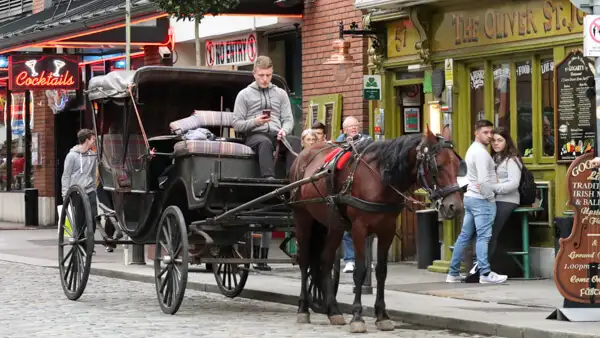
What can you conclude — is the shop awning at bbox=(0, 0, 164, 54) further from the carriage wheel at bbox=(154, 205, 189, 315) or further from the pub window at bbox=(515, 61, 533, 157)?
the carriage wheel at bbox=(154, 205, 189, 315)

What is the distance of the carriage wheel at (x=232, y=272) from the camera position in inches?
572

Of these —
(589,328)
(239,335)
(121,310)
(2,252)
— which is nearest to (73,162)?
(2,252)

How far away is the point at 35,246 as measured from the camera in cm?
2462

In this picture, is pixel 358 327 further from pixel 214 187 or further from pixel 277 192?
pixel 214 187

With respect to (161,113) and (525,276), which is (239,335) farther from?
(525,276)

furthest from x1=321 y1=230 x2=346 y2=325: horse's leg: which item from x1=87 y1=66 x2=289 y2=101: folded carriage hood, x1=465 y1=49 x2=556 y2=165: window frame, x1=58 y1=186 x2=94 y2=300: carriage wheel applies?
x1=465 y1=49 x2=556 y2=165: window frame

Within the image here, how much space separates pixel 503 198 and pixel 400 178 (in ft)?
14.4

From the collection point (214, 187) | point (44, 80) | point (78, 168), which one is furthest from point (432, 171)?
point (44, 80)

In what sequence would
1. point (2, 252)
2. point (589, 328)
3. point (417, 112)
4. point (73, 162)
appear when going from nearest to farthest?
point (589, 328), point (417, 112), point (73, 162), point (2, 252)

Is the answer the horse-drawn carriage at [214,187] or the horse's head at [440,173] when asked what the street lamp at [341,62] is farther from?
the horse's head at [440,173]

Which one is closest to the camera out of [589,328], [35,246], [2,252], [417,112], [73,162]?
[589,328]

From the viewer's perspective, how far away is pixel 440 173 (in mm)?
11320

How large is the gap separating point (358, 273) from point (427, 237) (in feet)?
19.8

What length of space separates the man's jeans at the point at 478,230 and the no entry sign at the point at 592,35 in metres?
4.76
